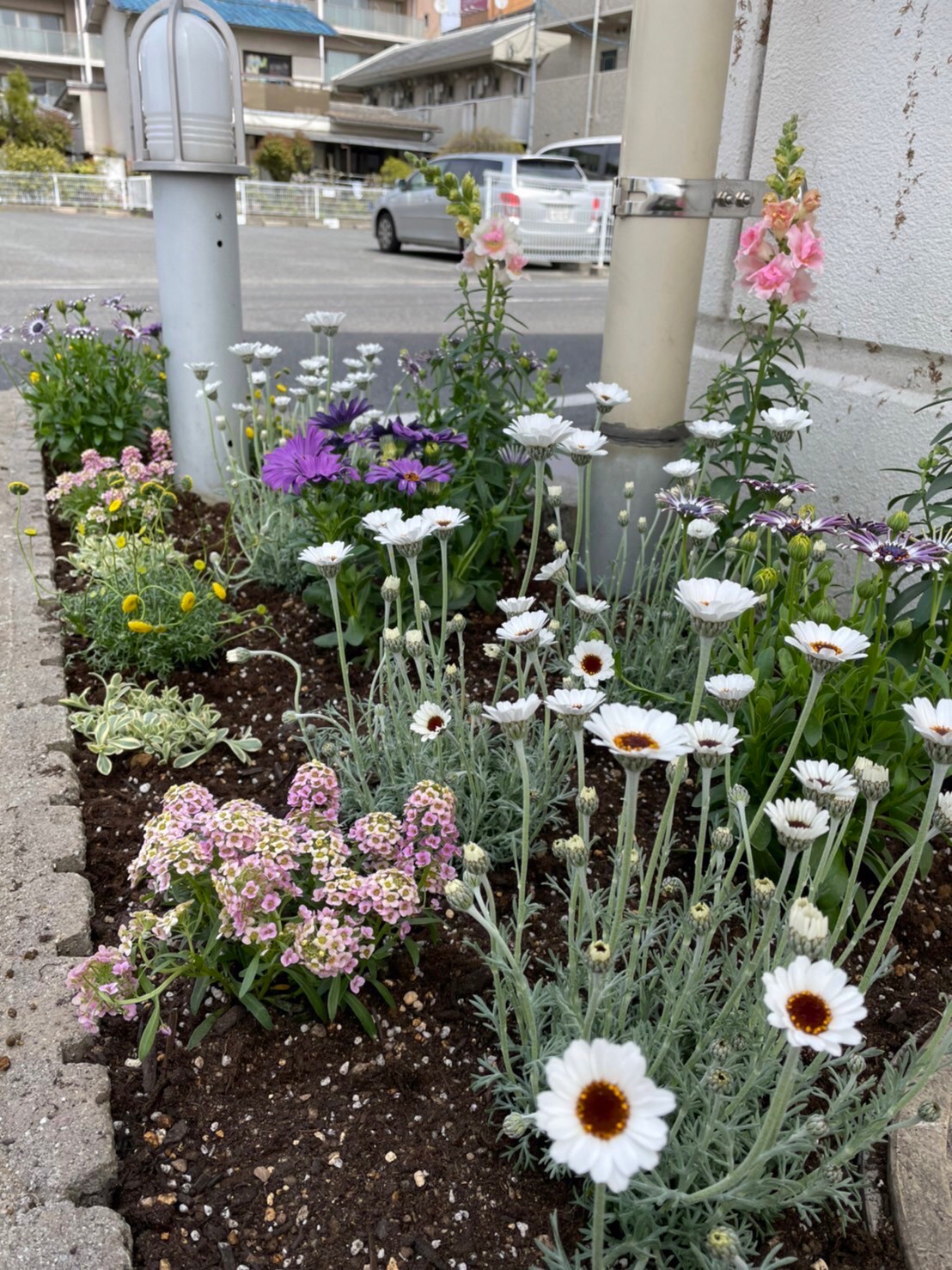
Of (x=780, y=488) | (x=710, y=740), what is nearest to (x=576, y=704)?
(x=710, y=740)

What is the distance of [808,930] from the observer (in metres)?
1.02

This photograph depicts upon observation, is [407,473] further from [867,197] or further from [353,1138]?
[867,197]

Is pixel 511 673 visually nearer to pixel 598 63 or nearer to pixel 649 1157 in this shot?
pixel 649 1157

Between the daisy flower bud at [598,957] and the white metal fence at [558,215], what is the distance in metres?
16.2

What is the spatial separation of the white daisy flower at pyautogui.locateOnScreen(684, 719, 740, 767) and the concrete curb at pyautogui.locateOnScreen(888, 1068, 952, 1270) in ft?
2.30

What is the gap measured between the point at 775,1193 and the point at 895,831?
2.62ft

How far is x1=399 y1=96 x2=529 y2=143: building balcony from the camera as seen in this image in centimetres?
3341

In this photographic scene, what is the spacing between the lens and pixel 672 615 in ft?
8.77

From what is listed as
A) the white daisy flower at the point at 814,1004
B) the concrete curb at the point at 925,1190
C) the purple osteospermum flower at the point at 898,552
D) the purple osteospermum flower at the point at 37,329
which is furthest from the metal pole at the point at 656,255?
the purple osteospermum flower at the point at 37,329

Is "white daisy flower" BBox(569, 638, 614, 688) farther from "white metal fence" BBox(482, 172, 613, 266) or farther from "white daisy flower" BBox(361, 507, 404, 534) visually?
"white metal fence" BBox(482, 172, 613, 266)

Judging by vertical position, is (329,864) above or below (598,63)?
below

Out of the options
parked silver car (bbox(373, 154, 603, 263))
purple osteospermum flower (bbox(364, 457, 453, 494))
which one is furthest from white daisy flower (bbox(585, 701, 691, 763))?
parked silver car (bbox(373, 154, 603, 263))

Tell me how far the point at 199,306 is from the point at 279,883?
295 cm

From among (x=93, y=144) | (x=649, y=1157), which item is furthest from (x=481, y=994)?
(x=93, y=144)
